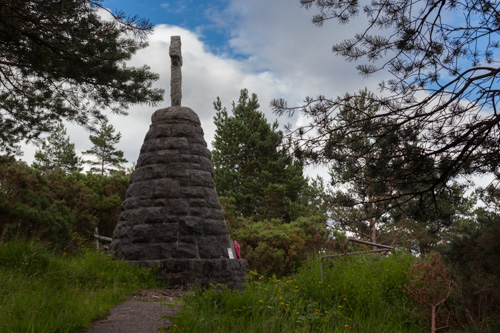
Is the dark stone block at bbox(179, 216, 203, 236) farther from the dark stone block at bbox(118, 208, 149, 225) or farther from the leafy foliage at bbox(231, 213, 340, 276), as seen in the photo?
the leafy foliage at bbox(231, 213, 340, 276)

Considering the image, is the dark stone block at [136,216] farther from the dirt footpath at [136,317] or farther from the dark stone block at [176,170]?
the dirt footpath at [136,317]

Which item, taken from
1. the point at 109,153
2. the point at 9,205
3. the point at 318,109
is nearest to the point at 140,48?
the point at 318,109

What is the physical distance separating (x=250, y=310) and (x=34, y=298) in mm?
2382

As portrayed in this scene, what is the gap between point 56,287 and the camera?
5.50 metres

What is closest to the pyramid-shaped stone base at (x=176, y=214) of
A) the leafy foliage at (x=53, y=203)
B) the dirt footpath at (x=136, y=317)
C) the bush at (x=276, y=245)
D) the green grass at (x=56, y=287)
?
the green grass at (x=56, y=287)

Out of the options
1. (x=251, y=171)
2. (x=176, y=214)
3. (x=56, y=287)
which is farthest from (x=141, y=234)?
(x=251, y=171)

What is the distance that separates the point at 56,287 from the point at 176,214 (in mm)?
2832

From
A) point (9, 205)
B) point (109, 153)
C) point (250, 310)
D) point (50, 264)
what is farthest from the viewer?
point (109, 153)

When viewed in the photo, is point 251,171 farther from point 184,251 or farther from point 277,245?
point 184,251

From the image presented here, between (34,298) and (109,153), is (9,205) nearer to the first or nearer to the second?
(34,298)

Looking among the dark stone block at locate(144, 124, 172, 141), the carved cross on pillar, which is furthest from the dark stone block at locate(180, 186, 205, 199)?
the carved cross on pillar

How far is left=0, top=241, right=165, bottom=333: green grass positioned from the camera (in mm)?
4211

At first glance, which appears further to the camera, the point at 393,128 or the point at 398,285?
the point at 398,285

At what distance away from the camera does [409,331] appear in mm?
5785
